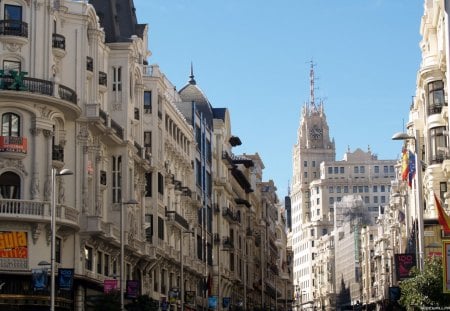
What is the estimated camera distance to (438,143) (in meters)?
81.7

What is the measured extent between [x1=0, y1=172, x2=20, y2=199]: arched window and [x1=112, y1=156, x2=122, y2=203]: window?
13.1 meters

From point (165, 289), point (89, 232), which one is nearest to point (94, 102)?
point (89, 232)

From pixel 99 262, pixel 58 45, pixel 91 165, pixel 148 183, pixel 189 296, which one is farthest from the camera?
pixel 189 296

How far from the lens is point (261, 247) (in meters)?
163

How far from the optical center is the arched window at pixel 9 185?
59406 millimetres

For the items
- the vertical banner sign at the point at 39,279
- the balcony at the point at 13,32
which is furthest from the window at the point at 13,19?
the vertical banner sign at the point at 39,279

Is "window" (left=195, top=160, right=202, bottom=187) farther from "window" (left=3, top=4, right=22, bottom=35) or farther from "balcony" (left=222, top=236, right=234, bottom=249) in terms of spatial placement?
"window" (left=3, top=4, right=22, bottom=35)

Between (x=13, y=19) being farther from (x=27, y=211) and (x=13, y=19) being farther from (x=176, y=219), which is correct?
(x=176, y=219)

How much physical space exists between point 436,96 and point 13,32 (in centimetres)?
3420

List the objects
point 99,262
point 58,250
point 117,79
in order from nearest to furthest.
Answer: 1. point 58,250
2. point 99,262
3. point 117,79

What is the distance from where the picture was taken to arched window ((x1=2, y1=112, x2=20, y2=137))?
59.6 meters

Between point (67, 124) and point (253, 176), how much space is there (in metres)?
104

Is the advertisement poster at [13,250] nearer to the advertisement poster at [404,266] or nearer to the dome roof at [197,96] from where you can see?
the advertisement poster at [404,266]

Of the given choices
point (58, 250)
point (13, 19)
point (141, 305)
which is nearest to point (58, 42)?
point (13, 19)
